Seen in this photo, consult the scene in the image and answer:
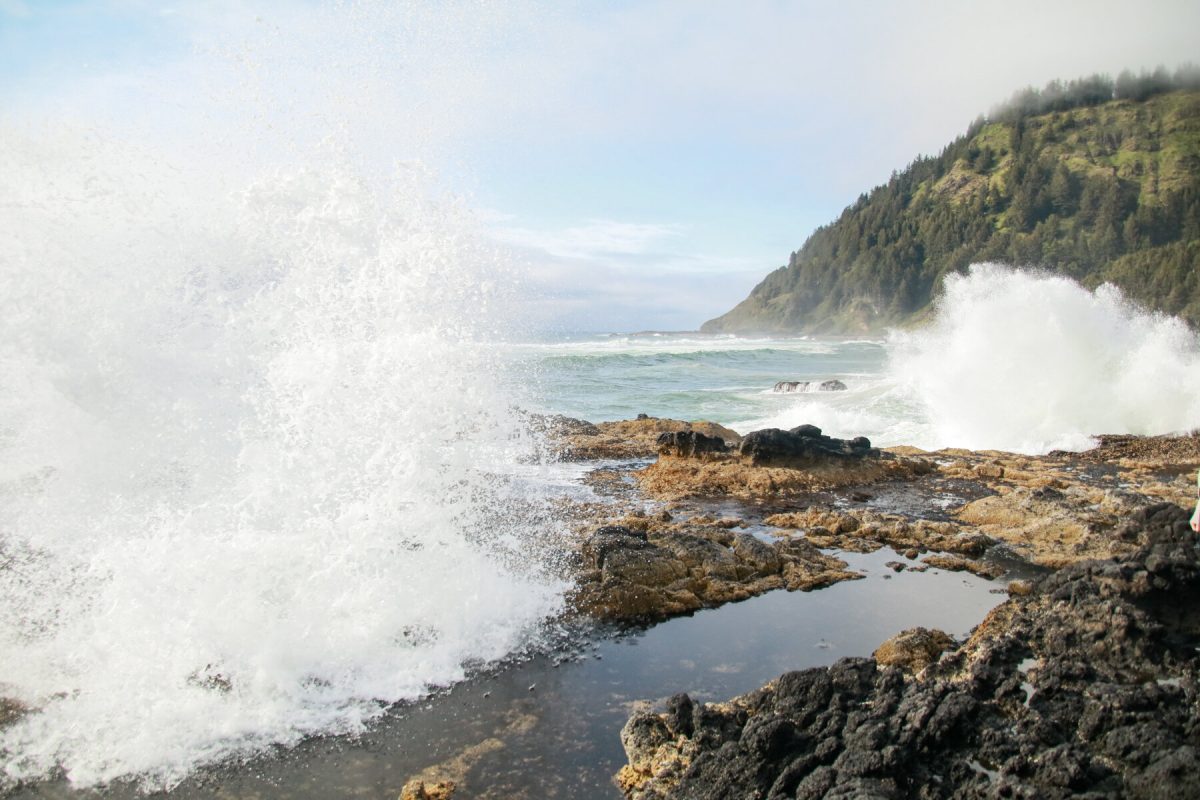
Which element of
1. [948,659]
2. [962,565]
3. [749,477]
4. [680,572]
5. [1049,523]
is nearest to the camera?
[948,659]

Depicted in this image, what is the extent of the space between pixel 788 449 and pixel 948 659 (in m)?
7.48

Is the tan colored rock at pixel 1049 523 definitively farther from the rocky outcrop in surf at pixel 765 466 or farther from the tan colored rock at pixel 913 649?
the tan colored rock at pixel 913 649

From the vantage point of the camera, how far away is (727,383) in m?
37.2

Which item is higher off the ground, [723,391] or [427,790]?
[723,391]

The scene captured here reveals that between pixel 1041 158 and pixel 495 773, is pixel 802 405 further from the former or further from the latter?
pixel 1041 158

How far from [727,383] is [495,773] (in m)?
33.7

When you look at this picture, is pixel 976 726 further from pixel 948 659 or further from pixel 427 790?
pixel 427 790

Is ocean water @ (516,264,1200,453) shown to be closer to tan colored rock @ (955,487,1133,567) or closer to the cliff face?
tan colored rock @ (955,487,1133,567)

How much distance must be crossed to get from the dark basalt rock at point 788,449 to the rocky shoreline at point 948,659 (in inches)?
55.3

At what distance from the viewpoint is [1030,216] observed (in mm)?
98812

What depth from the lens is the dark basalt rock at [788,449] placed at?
12.5 meters

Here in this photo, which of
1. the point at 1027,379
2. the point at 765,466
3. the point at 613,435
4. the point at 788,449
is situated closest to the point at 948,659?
the point at 765,466

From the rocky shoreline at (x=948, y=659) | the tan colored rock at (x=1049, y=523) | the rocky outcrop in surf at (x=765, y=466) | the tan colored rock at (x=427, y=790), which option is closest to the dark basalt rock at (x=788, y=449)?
the rocky outcrop in surf at (x=765, y=466)

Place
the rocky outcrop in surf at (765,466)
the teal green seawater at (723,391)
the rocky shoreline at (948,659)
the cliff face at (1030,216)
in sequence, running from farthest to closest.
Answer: the cliff face at (1030,216), the teal green seawater at (723,391), the rocky outcrop in surf at (765,466), the rocky shoreline at (948,659)
